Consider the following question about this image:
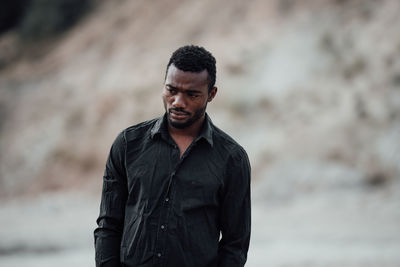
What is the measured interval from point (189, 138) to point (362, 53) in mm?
14669

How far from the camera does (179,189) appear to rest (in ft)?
7.07

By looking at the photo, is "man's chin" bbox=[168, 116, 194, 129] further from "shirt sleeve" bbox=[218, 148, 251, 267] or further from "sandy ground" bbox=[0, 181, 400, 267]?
"sandy ground" bbox=[0, 181, 400, 267]

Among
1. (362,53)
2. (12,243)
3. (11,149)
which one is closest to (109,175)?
(12,243)

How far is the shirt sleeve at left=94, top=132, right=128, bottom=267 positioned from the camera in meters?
2.26

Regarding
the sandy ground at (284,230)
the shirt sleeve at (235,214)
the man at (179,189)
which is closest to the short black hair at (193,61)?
the man at (179,189)

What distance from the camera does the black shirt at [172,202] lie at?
7.00 feet

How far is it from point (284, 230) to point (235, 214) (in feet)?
30.9

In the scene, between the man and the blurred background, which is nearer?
the man

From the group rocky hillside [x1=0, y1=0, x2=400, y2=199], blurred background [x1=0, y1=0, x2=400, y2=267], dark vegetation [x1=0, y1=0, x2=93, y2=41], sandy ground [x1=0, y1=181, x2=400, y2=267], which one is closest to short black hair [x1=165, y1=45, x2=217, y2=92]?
sandy ground [x1=0, y1=181, x2=400, y2=267]

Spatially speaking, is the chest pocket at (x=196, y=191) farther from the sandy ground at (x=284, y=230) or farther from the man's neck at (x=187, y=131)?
the sandy ground at (x=284, y=230)

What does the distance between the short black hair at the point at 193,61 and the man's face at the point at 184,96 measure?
19 mm

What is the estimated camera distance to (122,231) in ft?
7.57

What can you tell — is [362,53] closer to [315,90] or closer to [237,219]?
[315,90]

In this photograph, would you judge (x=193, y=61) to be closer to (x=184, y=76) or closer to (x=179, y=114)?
(x=184, y=76)
